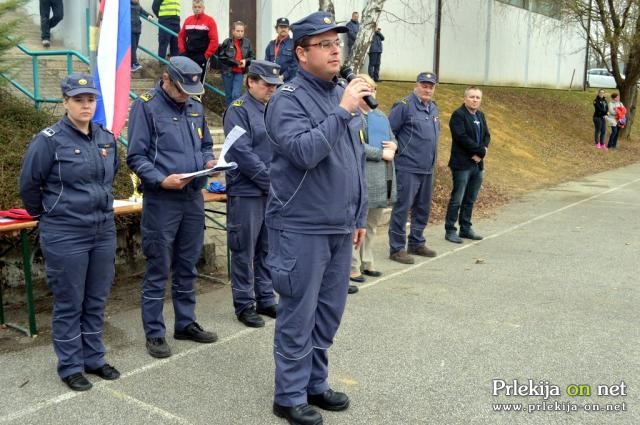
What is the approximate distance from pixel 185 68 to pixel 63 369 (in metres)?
2.04

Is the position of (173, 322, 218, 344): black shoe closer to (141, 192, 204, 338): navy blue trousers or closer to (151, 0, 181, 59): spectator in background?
(141, 192, 204, 338): navy blue trousers

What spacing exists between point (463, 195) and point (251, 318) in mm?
3970

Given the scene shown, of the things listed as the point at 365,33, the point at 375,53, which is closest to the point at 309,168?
the point at 365,33

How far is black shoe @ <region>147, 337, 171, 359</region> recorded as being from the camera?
4.32m

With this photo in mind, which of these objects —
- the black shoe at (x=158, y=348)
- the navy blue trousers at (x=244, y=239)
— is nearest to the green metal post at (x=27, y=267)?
the black shoe at (x=158, y=348)

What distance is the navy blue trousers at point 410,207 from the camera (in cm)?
698

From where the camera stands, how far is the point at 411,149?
6961mm

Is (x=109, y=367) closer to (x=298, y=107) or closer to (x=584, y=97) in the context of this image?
(x=298, y=107)

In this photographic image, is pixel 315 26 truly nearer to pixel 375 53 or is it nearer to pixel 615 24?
pixel 375 53

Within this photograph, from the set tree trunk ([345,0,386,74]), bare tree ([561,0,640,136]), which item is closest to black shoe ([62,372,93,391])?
tree trunk ([345,0,386,74])

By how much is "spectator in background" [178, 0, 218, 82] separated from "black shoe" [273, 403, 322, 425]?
25.0 ft

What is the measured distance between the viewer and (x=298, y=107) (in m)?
3.16

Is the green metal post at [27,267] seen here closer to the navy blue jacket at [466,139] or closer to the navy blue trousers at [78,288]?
the navy blue trousers at [78,288]

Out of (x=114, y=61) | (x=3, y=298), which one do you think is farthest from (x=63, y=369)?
(x=114, y=61)
